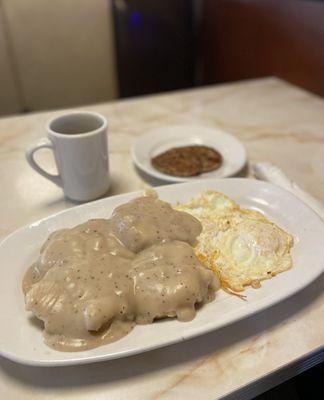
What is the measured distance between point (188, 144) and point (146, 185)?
0.83 ft

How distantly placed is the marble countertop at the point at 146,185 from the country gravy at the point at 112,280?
0.06m

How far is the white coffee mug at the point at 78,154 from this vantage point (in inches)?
29.9

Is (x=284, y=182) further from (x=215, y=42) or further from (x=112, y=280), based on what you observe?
(x=215, y=42)

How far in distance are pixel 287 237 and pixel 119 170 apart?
484mm

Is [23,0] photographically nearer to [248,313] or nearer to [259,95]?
[259,95]

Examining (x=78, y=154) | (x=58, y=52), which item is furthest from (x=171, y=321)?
(x=58, y=52)

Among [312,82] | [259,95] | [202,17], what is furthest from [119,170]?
[202,17]

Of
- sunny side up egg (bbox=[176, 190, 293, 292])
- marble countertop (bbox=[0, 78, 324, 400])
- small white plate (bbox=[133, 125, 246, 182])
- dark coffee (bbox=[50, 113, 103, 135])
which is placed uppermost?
dark coffee (bbox=[50, 113, 103, 135])

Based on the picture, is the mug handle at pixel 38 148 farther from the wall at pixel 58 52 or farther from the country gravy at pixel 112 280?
the wall at pixel 58 52

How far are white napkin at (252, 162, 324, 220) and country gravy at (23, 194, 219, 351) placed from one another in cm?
28

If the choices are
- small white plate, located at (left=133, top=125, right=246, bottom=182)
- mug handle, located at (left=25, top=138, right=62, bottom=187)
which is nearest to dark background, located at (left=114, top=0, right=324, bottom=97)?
small white plate, located at (left=133, top=125, right=246, bottom=182)

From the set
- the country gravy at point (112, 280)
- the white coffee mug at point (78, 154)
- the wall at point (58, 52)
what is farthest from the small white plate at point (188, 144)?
the wall at point (58, 52)

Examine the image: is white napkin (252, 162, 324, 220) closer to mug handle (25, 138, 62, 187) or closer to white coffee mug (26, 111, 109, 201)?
white coffee mug (26, 111, 109, 201)

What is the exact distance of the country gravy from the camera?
0.51m
